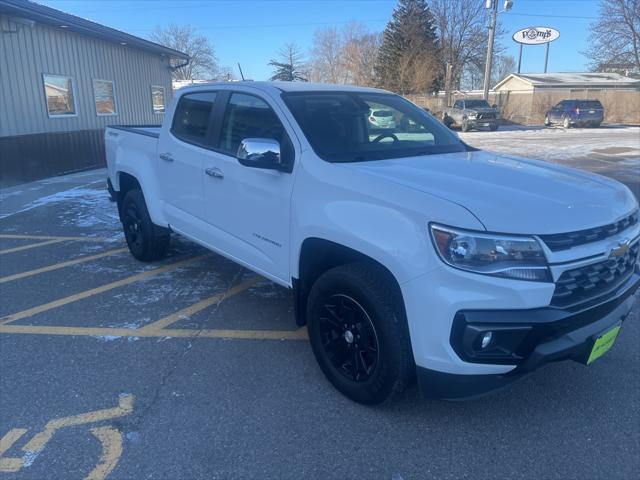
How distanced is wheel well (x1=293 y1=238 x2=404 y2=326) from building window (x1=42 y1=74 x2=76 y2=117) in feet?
37.3

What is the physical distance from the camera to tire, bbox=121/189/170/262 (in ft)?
17.4

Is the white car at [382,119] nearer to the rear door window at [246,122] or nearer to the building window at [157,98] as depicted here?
the rear door window at [246,122]

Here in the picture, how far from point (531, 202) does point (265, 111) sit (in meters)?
2.03

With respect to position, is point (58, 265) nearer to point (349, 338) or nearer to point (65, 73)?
point (349, 338)

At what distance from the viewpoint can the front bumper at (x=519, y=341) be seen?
2307mm

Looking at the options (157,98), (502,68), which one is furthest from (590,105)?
(502,68)

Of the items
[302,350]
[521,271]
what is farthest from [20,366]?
[521,271]

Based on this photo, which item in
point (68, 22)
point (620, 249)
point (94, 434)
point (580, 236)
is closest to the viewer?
point (580, 236)

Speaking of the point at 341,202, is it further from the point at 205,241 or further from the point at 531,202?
the point at 205,241

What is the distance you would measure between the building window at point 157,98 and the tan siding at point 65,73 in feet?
1.15

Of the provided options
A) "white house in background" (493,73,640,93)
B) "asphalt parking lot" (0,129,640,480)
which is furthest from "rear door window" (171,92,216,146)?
"white house in background" (493,73,640,93)

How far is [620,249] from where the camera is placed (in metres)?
2.66

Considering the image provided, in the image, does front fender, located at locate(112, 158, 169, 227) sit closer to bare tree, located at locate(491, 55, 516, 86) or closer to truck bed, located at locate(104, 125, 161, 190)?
truck bed, located at locate(104, 125, 161, 190)

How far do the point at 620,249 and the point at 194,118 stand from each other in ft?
11.5
